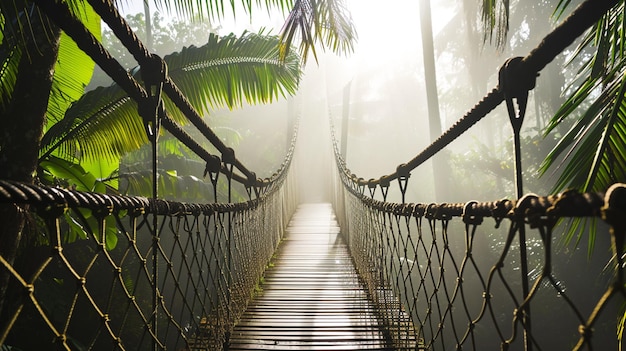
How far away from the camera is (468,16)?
8.59m

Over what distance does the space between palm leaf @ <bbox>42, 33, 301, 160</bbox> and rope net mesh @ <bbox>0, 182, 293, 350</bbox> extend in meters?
0.61

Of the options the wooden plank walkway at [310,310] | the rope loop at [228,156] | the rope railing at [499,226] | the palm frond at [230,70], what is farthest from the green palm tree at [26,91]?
the rope railing at [499,226]

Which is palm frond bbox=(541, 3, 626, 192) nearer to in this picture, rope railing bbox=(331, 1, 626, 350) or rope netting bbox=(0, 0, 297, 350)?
rope railing bbox=(331, 1, 626, 350)

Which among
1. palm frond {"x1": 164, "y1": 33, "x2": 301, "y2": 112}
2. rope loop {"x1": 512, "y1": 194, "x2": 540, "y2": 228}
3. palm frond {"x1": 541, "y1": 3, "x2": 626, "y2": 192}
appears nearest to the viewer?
rope loop {"x1": 512, "y1": 194, "x2": 540, "y2": 228}

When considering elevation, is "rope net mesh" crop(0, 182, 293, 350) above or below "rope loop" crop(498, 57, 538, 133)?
below

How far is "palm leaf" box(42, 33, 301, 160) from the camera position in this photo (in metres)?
3.09

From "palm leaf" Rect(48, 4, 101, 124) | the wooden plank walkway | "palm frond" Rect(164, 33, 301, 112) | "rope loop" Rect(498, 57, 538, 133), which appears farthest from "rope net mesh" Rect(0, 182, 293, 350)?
"palm leaf" Rect(48, 4, 101, 124)

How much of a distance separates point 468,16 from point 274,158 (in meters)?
10.8

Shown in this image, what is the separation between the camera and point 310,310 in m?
2.32

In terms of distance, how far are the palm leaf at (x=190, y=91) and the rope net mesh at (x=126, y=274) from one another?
61cm

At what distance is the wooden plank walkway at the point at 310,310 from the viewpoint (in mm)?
1856

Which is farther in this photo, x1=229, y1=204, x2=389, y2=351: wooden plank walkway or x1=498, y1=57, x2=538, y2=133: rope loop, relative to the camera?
x1=229, y1=204, x2=389, y2=351: wooden plank walkway

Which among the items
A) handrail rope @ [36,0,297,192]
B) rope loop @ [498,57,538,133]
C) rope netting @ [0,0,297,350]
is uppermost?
handrail rope @ [36,0,297,192]

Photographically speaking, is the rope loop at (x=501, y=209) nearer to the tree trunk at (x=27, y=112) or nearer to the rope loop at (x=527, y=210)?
the rope loop at (x=527, y=210)
